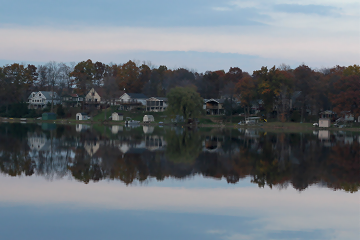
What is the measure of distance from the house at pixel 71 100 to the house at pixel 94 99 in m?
2.26

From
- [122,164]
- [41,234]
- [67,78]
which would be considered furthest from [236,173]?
[67,78]

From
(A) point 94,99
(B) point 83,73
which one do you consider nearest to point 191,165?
(A) point 94,99

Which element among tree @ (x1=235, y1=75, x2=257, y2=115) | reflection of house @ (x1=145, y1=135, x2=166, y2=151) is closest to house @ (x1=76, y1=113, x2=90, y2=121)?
tree @ (x1=235, y1=75, x2=257, y2=115)

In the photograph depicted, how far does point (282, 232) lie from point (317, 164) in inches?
554

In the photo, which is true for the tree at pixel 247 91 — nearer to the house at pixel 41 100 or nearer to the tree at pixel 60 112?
the tree at pixel 60 112

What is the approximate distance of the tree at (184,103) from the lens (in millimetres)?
76375

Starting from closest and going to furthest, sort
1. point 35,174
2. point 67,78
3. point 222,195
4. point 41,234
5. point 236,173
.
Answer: point 41,234
point 222,195
point 35,174
point 236,173
point 67,78

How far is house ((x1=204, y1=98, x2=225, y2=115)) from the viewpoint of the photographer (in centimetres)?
9763

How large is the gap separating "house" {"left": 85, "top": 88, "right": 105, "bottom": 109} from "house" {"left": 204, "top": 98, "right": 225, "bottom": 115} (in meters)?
28.5

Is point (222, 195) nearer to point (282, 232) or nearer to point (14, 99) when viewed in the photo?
point (282, 232)

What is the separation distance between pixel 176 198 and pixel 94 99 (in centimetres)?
10148

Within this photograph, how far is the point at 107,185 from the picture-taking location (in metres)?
16.9

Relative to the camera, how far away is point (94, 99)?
113 meters

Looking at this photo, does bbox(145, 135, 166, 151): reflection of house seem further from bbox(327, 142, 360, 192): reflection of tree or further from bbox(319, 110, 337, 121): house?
bbox(319, 110, 337, 121): house
